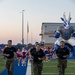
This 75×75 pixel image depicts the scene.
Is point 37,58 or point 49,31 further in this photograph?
point 49,31

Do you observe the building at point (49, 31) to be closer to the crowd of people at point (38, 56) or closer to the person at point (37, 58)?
the crowd of people at point (38, 56)

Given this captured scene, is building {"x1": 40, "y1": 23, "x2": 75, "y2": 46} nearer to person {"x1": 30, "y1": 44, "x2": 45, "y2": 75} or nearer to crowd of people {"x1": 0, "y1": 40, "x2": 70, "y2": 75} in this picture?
crowd of people {"x1": 0, "y1": 40, "x2": 70, "y2": 75}

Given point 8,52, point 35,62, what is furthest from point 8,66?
point 35,62

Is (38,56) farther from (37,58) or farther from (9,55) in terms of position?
(9,55)

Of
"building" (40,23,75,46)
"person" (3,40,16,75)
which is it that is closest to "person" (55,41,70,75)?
"person" (3,40,16,75)

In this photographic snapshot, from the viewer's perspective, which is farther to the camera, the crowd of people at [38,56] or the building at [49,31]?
the building at [49,31]

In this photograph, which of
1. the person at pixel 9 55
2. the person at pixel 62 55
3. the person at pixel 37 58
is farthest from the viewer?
the person at pixel 9 55

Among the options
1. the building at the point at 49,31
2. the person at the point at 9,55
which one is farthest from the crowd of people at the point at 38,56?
the building at the point at 49,31

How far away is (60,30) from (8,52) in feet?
51.2

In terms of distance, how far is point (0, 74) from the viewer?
17078 mm

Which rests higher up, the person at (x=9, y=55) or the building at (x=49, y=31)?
the building at (x=49, y=31)

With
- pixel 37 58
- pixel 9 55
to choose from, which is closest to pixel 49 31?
pixel 9 55

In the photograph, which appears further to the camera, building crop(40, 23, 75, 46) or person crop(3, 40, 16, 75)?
building crop(40, 23, 75, 46)

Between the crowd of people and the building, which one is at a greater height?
the building
